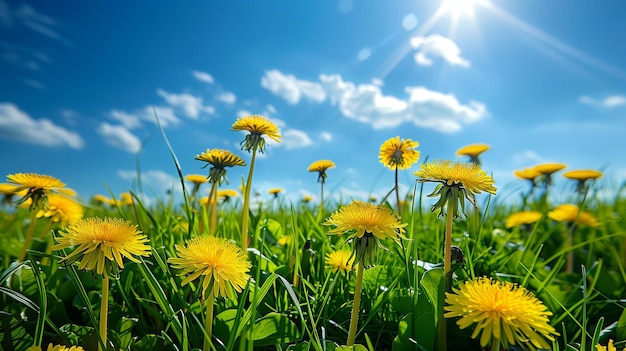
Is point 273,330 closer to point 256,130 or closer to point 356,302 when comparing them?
point 356,302

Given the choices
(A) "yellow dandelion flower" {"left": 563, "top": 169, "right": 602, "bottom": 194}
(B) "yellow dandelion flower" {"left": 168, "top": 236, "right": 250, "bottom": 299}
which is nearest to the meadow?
(B) "yellow dandelion flower" {"left": 168, "top": 236, "right": 250, "bottom": 299}

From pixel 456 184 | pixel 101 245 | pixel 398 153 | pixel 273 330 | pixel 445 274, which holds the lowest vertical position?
pixel 273 330

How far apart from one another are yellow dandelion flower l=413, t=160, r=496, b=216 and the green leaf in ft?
1.66

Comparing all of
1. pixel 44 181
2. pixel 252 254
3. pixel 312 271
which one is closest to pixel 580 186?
pixel 312 271

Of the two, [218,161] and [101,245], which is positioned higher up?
[218,161]

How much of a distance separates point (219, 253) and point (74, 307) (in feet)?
3.25

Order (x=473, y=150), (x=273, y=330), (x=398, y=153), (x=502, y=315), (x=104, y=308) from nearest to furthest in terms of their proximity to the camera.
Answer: (x=502, y=315) < (x=104, y=308) < (x=273, y=330) < (x=398, y=153) < (x=473, y=150)

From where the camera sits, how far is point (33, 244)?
2301 mm

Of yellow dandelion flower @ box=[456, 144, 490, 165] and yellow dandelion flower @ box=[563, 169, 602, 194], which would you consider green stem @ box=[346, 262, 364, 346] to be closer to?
yellow dandelion flower @ box=[456, 144, 490, 165]

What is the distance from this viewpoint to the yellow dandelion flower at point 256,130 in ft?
5.25

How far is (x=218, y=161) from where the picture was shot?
64.8 inches

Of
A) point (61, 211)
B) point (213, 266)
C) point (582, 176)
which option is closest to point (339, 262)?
point (213, 266)

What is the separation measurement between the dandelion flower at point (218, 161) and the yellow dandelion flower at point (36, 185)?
1.61 ft

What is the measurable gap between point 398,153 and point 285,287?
0.69 m
